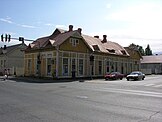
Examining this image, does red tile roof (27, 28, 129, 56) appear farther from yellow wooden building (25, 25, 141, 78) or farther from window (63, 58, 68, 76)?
window (63, 58, 68, 76)

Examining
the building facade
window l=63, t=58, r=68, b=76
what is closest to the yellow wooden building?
window l=63, t=58, r=68, b=76

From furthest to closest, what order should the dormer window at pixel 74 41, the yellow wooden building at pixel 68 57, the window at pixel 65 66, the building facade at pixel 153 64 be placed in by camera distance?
the building facade at pixel 153 64 → the dormer window at pixel 74 41 → the window at pixel 65 66 → the yellow wooden building at pixel 68 57

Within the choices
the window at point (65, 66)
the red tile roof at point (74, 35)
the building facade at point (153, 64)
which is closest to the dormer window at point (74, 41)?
the red tile roof at point (74, 35)

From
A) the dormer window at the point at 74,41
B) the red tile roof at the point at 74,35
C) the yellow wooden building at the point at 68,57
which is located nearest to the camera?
the yellow wooden building at the point at 68,57

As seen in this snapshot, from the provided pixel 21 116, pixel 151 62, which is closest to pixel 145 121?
pixel 21 116

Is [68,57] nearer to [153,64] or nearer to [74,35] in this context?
[74,35]

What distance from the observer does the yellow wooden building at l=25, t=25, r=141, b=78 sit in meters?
41.4

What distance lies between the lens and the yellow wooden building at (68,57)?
41.4m

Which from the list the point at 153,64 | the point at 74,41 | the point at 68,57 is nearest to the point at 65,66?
the point at 68,57

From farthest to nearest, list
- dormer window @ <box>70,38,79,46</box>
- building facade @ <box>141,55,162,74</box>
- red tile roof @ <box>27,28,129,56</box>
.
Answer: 1. building facade @ <box>141,55,162,74</box>
2. dormer window @ <box>70,38,79,46</box>
3. red tile roof @ <box>27,28,129,56</box>

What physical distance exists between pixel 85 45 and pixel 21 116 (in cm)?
3768

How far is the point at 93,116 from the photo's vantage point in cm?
930

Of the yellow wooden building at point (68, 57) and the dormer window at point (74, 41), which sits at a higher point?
the dormer window at point (74, 41)

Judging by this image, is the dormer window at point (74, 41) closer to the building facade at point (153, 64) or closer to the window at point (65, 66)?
the window at point (65, 66)
